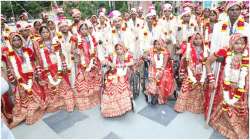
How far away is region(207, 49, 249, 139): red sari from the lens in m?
2.51

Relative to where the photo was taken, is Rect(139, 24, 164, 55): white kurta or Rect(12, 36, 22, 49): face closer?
Rect(12, 36, 22, 49): face

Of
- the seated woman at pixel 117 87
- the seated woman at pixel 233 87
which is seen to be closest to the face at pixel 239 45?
the seated woman at pixel 233 87

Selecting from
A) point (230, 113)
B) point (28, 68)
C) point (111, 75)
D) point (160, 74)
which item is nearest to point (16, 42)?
point (28, 68)

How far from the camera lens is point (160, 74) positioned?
11.3 feet

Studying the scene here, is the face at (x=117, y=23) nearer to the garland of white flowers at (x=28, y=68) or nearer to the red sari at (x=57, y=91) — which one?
the red sari at (x=57, y=91)

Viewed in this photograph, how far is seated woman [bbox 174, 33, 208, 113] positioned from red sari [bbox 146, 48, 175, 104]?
0.24m

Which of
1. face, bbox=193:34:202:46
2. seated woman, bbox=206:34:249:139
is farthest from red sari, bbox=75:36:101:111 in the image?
seated woman, bbox=206:34:249:139

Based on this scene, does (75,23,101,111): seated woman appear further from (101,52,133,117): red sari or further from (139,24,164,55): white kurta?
(139,24,164,55): white kurta

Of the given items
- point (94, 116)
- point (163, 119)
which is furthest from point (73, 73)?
point (163, 119)

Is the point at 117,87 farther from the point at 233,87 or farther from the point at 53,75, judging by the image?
the point at 233,87

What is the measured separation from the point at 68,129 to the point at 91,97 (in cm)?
71

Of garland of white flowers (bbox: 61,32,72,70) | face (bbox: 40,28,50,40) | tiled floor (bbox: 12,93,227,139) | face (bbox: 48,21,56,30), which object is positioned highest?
face (bbox: 48,21,56,30)

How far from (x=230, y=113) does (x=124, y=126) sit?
1.30 m

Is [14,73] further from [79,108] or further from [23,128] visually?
[79,108]
